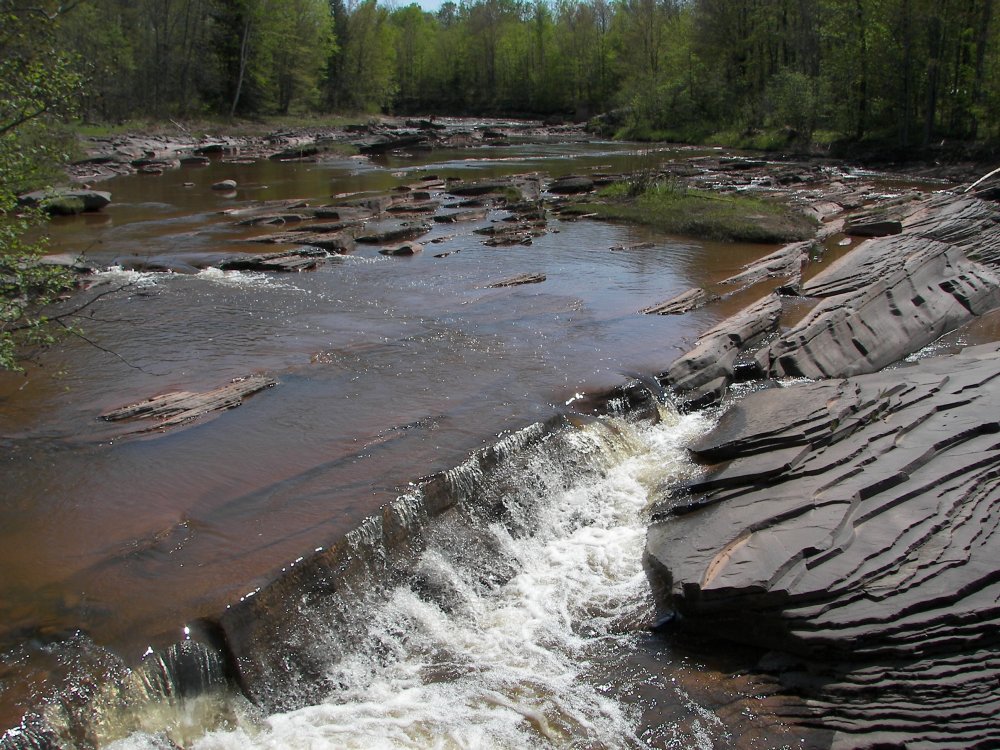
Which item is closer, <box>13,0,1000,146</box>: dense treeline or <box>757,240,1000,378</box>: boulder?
<box>757,240,1000,378</box>: boulder

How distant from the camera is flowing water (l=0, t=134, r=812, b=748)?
18.2 ft

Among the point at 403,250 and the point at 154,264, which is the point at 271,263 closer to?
the point at 154,264

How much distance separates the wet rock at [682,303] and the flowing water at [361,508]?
32cm

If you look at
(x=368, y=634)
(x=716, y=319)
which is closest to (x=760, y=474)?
(x=368, y=634)

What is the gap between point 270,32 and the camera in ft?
198

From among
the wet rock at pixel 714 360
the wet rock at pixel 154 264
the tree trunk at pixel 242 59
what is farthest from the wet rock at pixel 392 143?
the wet rock at pixel 714 360

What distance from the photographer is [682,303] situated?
45.8 feet

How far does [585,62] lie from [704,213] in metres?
71.9

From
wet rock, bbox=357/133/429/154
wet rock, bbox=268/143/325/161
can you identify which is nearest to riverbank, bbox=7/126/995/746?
wet rock, bbox=268/143/325/161

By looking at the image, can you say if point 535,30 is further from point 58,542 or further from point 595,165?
point 58,542

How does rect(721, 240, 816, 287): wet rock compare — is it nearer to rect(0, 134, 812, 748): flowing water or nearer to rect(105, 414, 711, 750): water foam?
rect(0, 134, 812, 748): flowing water

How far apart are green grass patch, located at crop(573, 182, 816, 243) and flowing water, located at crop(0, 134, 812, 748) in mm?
5622

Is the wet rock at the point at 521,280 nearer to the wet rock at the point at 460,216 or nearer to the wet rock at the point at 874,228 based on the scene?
the wet rock at the point at 460,216

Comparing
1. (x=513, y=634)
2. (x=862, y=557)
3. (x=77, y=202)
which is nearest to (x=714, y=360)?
(x=862, y=557)
